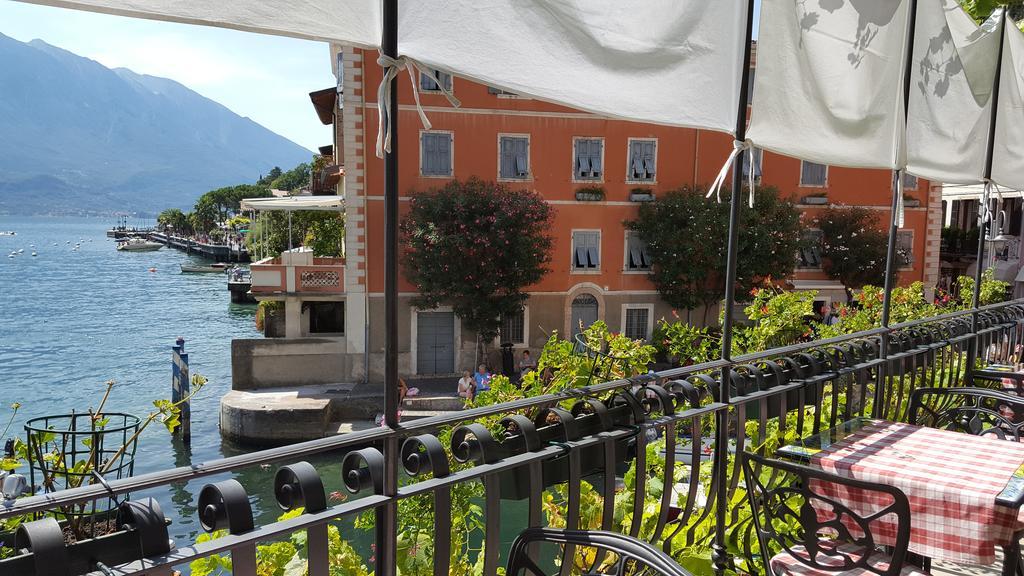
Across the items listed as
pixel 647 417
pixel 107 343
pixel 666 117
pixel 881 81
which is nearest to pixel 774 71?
pixel 666 117

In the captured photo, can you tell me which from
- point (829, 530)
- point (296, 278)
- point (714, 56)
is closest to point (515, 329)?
point (296, 278)

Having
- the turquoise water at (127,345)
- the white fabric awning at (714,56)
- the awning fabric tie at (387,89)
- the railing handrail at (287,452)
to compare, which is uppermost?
the white fabric awning at (714,56)

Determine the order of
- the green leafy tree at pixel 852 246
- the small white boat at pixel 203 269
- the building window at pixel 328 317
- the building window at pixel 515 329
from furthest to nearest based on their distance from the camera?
the small white boat at pixel 203 269
the building window at pixel 328 317
the green leafy tree at pixel 852 246
the building window at pixel 515 329

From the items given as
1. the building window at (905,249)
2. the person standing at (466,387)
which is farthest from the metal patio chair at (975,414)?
the building window at (905,249)

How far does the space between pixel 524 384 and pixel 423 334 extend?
17.5 metres

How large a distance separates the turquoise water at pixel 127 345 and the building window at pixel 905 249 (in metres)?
20.2

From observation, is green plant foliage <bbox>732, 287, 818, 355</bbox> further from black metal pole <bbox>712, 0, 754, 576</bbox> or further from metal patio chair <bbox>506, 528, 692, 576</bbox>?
metal patio chair <bbox>506, 528, 692, 576</bbox>

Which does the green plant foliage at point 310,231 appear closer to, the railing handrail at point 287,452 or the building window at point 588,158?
the building window at point 588,158

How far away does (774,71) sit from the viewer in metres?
2.63

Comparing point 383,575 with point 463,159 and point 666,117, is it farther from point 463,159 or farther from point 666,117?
point 463,159

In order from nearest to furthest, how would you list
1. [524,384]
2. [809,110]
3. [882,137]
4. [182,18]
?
[182,18] → [809,110] → [524,384] → [882,137]

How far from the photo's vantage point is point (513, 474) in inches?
75.1

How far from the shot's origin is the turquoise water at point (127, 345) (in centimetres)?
1925

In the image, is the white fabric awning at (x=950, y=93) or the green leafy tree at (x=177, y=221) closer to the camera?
the white fabric awning at (x=950, y=93)
